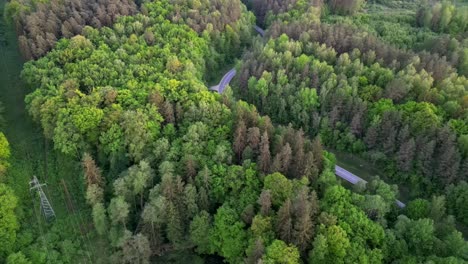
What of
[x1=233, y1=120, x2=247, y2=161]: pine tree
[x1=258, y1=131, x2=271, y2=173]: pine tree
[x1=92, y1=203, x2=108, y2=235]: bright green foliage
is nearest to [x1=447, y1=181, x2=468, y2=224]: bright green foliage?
[x1=258, y1=131, x2=271, y2=173]: pine tree

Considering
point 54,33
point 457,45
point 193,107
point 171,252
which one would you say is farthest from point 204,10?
point 171,252

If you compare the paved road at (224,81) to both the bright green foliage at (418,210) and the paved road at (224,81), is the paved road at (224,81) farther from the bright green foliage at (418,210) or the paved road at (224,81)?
the bright green foliage at (418,210)

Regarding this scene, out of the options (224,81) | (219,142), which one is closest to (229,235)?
(219,142)

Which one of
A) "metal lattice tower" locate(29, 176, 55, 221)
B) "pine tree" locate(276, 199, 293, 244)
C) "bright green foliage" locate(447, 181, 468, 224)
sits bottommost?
"metal lattice tower" locate(29, 176, 55, 221)

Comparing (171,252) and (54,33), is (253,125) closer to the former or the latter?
(171,252)

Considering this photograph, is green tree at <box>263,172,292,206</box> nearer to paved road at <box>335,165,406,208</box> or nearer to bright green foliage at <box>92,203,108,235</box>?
paved road at <box>335,165,406,208</box>

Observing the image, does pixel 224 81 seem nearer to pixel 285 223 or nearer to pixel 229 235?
pixel 229 235
